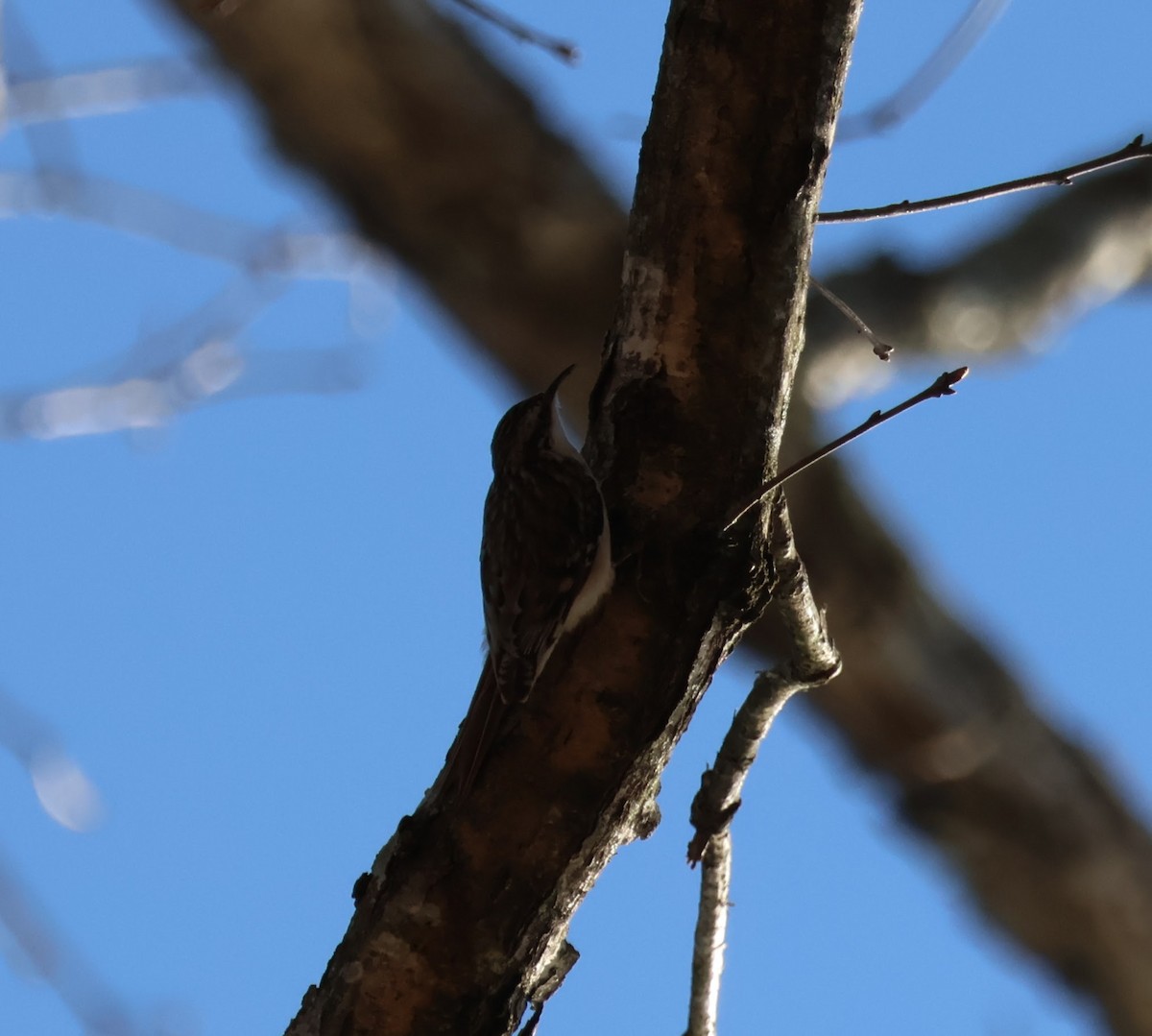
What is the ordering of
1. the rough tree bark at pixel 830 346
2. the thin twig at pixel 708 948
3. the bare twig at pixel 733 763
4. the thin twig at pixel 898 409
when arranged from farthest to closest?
the rough tree bark at pixel 830 346 < the thin twig at pixel 708 948 < the bare twig at pixel 733 763 < the thin twig at pixel 898 409

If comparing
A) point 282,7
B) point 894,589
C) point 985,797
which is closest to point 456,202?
point 282,7

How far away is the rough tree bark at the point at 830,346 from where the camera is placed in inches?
165

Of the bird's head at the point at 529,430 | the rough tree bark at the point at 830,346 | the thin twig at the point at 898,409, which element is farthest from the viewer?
the rough tree bark at the point at 830,346

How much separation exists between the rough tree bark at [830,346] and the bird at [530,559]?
3.47ft

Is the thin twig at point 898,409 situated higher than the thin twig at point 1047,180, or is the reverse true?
the thin twig at point 1047,180

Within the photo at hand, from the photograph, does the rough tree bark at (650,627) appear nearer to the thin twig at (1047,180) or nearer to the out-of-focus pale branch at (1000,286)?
the thin twig at (1047,180)

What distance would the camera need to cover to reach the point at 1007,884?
172 inches

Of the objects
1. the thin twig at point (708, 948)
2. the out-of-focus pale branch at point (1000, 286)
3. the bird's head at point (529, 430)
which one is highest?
the out-of-focus pale branch at point (1000, 286)

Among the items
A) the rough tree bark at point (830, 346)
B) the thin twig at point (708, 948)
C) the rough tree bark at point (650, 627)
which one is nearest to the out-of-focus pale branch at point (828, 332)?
the rough tree bark at point (830, 346)

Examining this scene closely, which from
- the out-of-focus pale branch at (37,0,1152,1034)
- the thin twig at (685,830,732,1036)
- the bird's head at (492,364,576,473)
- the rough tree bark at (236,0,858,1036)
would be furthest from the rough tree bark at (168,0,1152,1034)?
the rough tree bark at (236,0,858,1036)

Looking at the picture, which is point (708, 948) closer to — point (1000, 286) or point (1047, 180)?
point (1047, 180)

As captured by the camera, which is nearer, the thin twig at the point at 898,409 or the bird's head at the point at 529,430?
the thin twig at the point at 898,409

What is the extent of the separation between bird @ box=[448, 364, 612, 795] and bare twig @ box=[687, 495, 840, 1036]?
291 mm

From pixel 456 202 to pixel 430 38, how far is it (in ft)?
1.68
